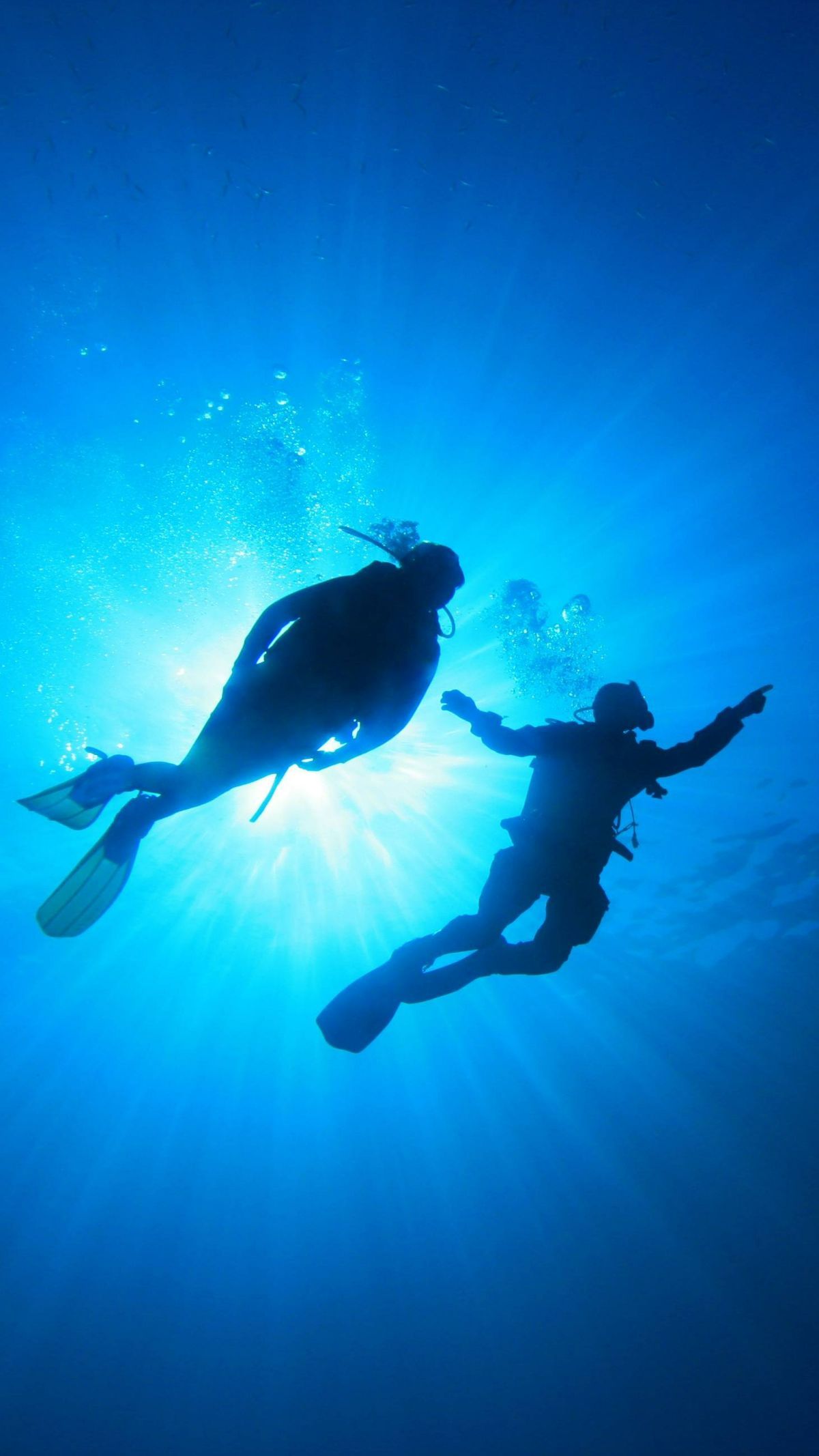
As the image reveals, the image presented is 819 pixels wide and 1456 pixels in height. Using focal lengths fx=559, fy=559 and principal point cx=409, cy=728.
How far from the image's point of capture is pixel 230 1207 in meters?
37.6

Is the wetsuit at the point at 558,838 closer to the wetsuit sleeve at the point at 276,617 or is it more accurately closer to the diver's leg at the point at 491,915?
the diver's leg at the point at 491,915

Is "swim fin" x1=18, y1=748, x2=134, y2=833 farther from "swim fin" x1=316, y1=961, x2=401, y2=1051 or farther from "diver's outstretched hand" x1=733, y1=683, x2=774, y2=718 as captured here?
"diver's outstretched hand" x1=733, y1=683, x2=774, y2=718

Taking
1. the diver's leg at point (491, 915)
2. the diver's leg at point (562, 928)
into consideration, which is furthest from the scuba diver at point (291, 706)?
the diver's leg at point (562, 928)

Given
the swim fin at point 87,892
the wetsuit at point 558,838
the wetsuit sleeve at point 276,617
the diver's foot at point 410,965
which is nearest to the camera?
the wetsuit sleeve at point 276,617

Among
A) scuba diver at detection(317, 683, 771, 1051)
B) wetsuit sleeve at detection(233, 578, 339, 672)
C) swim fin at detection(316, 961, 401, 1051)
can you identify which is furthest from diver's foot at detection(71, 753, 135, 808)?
scuba diver at detection(317, 683, 771, 1051)

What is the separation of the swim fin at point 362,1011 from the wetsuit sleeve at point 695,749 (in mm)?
2491

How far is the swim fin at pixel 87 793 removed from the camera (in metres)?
3.10

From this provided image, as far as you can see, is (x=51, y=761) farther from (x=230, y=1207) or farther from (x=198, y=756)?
(x=230, y=1207)

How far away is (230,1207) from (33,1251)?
12.8 metres

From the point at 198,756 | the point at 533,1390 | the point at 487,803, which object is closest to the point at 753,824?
the point at 487,803

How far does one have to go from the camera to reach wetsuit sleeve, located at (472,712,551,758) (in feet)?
13.7

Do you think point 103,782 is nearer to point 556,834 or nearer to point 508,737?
point 508,737

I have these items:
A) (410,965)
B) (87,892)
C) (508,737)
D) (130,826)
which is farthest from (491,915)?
(87,892)

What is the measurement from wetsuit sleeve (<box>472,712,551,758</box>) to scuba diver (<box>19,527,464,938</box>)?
28.9 inches
